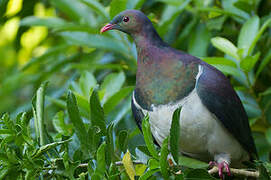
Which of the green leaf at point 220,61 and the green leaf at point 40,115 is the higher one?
the green leaf at point 40,115

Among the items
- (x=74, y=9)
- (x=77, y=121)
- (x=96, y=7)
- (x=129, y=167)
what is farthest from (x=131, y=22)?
(x=74, y=9)

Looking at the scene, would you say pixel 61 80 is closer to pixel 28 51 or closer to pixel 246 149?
pixel 28 51

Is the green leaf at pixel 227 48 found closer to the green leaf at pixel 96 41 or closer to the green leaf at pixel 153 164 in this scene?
the green leaf at pixel 96 41

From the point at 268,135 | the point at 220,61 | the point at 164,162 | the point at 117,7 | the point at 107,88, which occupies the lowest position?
the point at 268,135

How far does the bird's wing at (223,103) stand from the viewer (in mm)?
1979

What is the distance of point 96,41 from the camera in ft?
9.32

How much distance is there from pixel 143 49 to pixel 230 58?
0.61 m

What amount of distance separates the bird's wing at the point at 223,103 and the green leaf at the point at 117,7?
1.97 ft

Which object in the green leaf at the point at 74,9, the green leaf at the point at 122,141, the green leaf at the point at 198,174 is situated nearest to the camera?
the green leaf at the point at 198,174

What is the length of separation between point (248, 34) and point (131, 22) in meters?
0.62

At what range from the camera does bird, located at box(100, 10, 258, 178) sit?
1.96m

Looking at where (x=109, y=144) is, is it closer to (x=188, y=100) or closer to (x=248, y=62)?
(x=188, y=100)

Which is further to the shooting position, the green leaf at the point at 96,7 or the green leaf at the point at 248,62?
the green leaf at the point at 96,7

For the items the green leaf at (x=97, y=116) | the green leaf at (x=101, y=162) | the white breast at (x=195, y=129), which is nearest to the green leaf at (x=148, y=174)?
the green leaf at (x=101, y=162)
